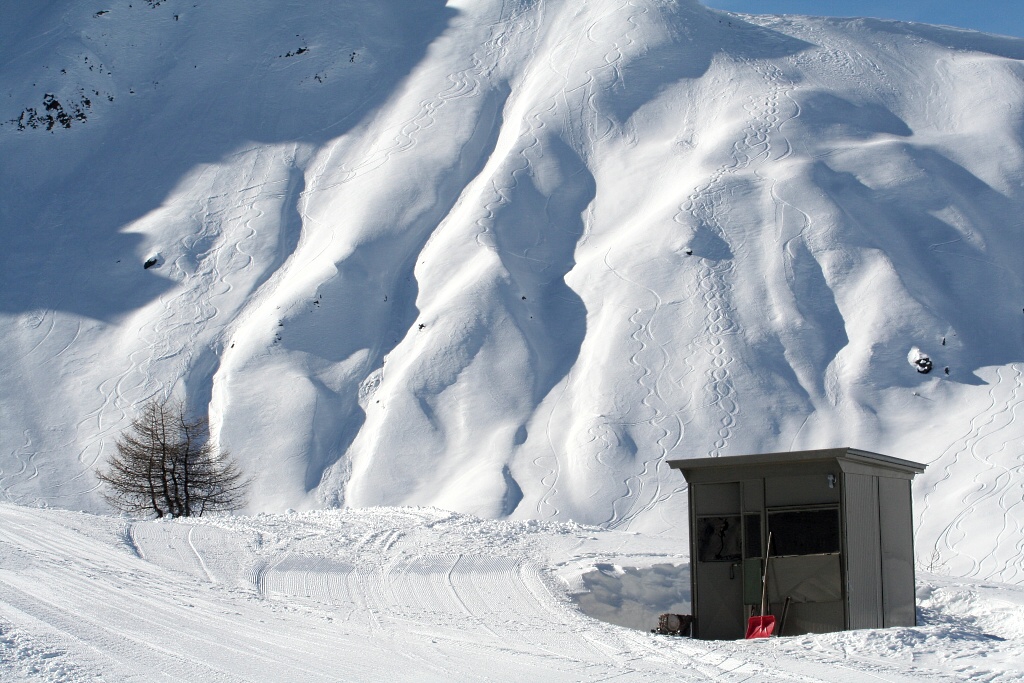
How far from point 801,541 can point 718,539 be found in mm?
1263

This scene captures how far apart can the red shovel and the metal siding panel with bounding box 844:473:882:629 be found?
3.40ft

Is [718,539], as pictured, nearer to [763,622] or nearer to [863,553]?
[763,622]

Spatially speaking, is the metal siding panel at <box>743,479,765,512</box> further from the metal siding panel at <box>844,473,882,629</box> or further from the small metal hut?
the metal siding panel at <box>844,473,882,629</box>

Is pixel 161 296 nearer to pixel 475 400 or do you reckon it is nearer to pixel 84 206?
pixel 84 206

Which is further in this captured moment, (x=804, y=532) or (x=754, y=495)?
(x=754, y=495)

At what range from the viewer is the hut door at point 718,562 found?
1642cm

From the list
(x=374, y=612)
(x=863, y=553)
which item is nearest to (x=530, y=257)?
(x=863, y=553)

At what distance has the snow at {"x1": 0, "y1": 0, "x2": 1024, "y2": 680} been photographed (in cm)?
2022

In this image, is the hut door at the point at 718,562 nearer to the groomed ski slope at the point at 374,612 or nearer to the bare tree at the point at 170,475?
the groomed ski slope at the point at 374,612

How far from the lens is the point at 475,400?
1435 inches

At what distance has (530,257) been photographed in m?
42.2

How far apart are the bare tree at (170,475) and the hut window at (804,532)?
19792 millimetres

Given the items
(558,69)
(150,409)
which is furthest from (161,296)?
(558,69)

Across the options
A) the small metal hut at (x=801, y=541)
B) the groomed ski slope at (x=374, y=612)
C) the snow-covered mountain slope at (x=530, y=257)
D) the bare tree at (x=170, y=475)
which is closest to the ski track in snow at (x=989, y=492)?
the snow-covered mountain slope at (x=530, y=257)
